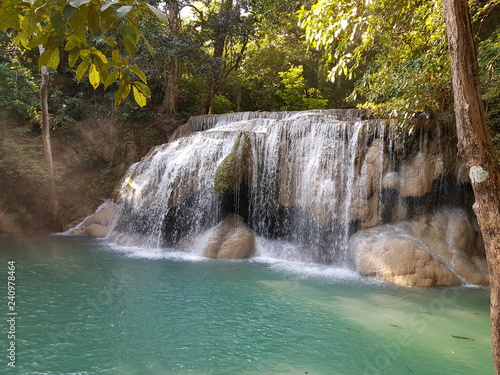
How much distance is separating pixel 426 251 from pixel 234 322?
4.65 metres

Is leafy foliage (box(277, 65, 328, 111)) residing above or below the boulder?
above

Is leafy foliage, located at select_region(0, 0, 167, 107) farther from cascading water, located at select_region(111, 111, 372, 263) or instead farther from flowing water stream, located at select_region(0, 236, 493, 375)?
cascading water, located at select_region(111, 111, 372, 263)

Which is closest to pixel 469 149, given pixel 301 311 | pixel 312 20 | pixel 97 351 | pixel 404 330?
pixel 312 20

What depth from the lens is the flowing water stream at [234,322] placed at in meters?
4.04

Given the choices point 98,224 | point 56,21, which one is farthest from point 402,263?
point 98,224

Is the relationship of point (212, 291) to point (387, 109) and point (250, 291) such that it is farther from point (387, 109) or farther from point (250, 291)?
point (387, 109)

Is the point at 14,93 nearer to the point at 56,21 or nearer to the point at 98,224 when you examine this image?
the point at 98,224

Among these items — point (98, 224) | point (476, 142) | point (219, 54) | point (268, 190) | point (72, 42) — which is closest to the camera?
point (72, 42)

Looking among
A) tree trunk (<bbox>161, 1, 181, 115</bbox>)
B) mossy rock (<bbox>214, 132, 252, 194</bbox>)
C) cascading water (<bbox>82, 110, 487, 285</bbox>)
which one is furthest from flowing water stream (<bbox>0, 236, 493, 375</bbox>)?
tree trunk (<bbox>161, 1, 181, 115</bbox>)

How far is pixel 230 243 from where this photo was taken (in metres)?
9.03

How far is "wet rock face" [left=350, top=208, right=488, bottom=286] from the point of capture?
23.6 ft

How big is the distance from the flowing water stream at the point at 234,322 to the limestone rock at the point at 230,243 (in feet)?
2.58

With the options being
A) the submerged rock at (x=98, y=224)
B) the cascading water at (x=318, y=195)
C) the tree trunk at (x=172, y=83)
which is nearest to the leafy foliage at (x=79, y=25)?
the cascading water at (x=318, y=195)

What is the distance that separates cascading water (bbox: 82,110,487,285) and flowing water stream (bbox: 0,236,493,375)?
1077mm
